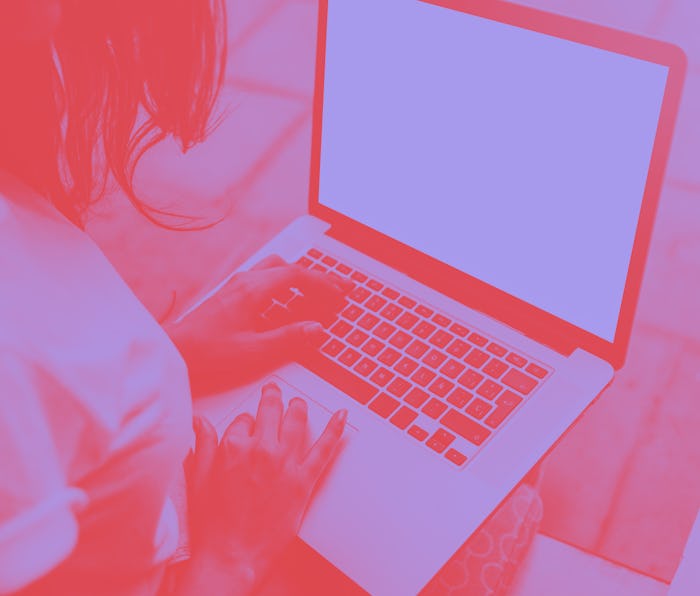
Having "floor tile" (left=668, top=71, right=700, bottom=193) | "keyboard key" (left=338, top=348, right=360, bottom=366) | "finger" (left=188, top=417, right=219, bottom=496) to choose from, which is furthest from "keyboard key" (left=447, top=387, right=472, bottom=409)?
"floor tile" (left=668, top=71, right=700, bottom=193)

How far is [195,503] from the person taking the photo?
72cm

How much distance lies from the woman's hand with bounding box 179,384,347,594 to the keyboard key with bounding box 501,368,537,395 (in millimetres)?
155

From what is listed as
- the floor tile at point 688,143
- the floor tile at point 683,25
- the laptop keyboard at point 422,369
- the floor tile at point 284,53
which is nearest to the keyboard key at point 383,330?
the laptop keyboard at point 422,369

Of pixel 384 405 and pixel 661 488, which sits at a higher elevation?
pixel 384 405

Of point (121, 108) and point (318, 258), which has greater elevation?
point (121, 108)

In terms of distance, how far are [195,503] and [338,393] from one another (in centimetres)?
17

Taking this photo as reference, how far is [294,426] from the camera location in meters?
0.76

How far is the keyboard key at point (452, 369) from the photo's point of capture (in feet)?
2.50

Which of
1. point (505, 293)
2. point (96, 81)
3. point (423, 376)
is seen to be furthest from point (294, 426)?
point (96, 81)

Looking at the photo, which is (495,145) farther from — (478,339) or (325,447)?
(325,447)

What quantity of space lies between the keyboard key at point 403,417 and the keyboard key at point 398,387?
0.05 feet

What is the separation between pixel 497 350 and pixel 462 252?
0.37ft

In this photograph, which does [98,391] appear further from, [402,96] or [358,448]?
[402,96]

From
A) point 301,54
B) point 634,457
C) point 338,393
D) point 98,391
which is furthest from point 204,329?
point 301,54
